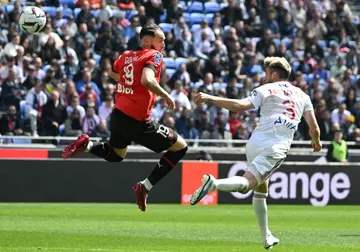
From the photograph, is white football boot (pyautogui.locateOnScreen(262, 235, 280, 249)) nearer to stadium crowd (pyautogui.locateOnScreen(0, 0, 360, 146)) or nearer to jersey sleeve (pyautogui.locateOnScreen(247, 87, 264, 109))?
jersey sleeve (pyautogui.locateOnScreen(247, 87, 264, 109))

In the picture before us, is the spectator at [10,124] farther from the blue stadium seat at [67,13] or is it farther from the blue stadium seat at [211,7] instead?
the blue stadium seat at [211,7]

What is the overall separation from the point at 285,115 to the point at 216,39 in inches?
709

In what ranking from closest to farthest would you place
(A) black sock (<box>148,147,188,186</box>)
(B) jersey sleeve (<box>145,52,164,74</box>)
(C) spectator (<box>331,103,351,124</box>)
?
(B) jersey sleeve (<box>145,52,164,74</box>) < (A) black sock (<box>148,147,188,186</box>) < (C) spectator (<box>331,103,351,124</box>)

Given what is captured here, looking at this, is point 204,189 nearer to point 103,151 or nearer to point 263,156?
point 263,156

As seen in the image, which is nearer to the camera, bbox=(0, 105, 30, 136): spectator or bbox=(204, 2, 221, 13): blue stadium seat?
bbox=(0, 105, 30, 136): spectator

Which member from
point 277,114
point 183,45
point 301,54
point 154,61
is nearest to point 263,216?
point 277,114

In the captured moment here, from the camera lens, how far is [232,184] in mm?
10805

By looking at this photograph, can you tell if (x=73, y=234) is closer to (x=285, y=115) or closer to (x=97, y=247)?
(x=97, y=247)

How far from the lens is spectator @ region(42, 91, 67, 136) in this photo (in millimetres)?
24141

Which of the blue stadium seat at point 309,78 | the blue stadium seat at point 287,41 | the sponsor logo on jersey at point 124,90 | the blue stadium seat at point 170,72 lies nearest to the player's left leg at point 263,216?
the sponsor logo on jersey at point 124,90

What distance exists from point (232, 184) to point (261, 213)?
99cm

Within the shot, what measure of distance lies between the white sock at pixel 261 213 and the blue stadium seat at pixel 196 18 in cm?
1853

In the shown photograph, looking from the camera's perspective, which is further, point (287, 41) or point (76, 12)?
point (287, 41)

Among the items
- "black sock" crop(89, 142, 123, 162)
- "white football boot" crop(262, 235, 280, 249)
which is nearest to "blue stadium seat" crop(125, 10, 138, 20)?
"black sock" crop(89, 142, 123, 162)
